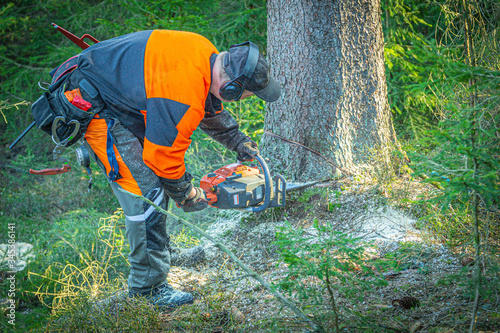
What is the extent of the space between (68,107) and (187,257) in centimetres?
183

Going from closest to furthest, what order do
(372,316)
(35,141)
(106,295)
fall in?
(372,316) < (106,295) < (35,141)

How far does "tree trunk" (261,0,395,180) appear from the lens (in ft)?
11.8

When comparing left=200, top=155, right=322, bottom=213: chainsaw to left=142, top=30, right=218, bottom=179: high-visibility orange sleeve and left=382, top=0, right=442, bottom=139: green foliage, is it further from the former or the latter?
left=382, top=0, right=442, bottom=139: green foliage

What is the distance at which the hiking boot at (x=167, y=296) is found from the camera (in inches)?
110

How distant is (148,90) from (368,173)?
7.87 ft

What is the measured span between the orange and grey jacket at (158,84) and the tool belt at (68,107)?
8 centimetres

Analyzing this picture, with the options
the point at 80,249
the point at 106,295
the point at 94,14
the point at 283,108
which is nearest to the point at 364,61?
the point at 283,108

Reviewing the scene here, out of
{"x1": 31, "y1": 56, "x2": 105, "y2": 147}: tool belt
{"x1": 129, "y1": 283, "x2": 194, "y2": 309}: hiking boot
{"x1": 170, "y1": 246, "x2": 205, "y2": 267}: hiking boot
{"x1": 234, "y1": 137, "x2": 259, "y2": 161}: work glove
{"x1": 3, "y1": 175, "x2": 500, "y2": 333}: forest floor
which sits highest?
{"x1": 31, "y1": 56, "x2": 105, "y2": 147}: tool belt

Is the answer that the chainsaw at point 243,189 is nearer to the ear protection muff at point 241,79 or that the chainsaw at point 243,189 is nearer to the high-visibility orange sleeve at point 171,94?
the high-visibility orange sleeve at point 171,94

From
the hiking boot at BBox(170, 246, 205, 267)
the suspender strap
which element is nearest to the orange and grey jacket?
the suspender strap

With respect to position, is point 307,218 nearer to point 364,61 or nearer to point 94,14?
point 364,61

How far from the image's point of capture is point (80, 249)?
3932mm

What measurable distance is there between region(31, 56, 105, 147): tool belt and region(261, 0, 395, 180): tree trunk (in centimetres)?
193

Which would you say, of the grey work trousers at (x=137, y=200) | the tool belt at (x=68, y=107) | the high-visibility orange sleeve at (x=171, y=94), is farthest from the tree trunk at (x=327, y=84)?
the tool belt at (x=68, y=107)
